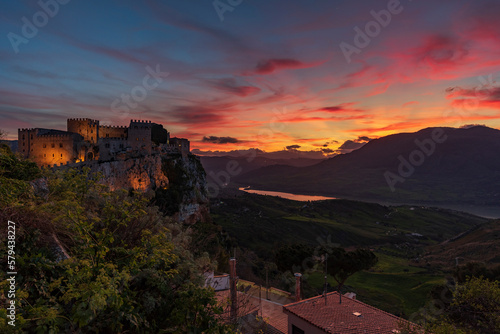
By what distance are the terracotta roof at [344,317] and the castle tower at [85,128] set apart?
57.6m

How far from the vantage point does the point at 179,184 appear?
6103 cm

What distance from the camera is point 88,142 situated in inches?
2224

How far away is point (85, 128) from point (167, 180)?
21.4 metres

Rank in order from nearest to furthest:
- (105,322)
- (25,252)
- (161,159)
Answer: (105,322), (25,252), (161,159)

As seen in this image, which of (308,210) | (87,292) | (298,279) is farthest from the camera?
(308,210)

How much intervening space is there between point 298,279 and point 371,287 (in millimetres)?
36435

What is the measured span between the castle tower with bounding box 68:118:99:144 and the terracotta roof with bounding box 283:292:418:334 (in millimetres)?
57564

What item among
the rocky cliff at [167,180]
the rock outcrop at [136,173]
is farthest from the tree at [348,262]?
the rock outcrop at [136,173]

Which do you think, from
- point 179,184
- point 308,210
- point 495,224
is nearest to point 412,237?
point 495,224

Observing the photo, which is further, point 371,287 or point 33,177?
point 371,287

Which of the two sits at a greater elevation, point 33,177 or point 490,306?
point 33,177

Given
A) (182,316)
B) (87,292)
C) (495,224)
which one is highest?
(87,292)

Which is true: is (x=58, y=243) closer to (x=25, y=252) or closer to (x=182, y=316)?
(x=25, y=252)

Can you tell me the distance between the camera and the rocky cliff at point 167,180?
49906mm
